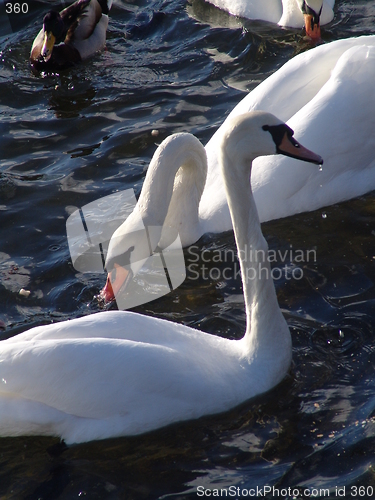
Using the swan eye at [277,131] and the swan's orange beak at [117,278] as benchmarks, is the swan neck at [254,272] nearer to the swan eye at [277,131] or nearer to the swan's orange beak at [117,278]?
the swan eye at [277,131]

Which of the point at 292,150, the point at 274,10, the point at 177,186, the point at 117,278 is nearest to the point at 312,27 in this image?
the point at 274,10

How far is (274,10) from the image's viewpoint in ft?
37.3

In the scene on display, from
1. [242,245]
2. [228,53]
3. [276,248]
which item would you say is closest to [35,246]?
[276,248]

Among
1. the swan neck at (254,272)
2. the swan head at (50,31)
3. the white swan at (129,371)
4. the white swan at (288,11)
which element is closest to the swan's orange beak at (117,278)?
the white swan at (129,371)

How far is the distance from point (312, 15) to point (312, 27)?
182mm

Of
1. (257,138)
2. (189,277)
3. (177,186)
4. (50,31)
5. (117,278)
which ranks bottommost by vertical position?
(189,277)

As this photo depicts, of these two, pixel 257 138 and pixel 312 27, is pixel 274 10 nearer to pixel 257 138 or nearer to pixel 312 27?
pixel 312 27

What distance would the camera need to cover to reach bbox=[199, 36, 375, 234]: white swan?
662 centimetres

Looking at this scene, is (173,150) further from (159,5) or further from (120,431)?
(159,5)

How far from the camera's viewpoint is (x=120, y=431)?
4.46 m

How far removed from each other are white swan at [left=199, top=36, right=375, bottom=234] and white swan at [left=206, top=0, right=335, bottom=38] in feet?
10.6

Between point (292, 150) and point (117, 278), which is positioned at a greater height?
point (292, 150)

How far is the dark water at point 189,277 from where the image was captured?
4.42 meters

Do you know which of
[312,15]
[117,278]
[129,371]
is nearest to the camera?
[129,371]
